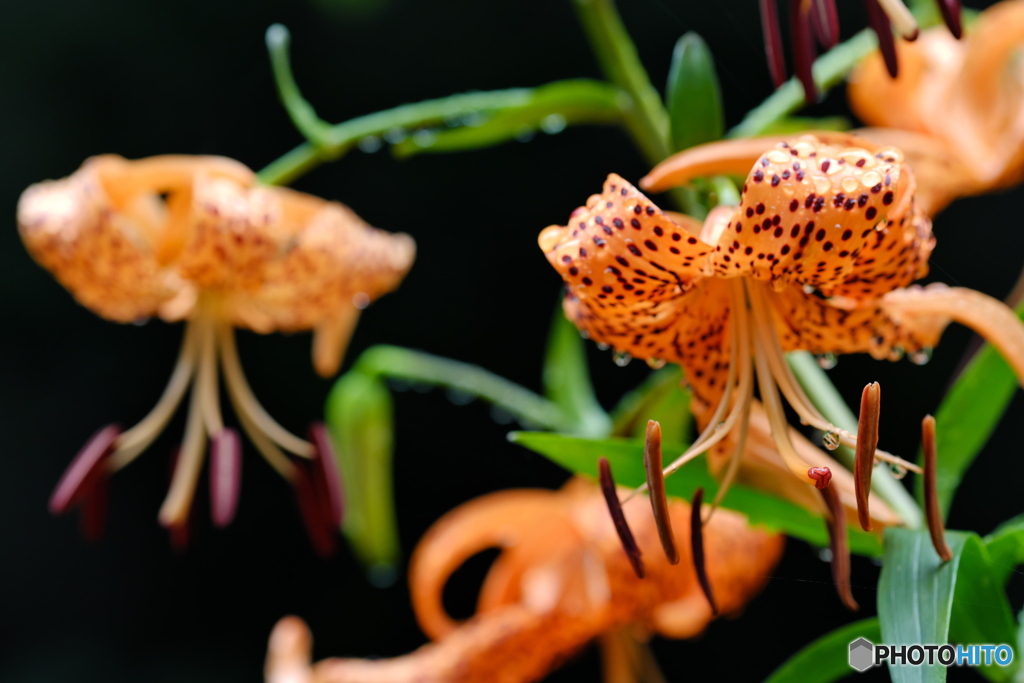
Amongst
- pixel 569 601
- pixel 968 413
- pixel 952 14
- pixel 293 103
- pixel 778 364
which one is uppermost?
pixel 293 103

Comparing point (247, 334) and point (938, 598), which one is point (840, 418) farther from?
point (247, 334)

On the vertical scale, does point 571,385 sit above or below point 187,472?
below

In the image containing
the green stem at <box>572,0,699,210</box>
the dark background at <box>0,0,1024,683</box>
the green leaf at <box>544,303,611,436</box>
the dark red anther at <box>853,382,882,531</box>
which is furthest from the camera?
the dark background at <box>0,0,1024,683</box>

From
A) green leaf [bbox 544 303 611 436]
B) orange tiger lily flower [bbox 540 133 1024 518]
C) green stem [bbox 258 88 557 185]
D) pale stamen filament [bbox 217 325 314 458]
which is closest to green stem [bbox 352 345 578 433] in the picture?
green leaf [bbox 544 303 611 436]

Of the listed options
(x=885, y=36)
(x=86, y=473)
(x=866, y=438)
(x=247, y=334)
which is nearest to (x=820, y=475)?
(x=866, y=438)

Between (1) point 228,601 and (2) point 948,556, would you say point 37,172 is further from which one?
(2) point 948,556

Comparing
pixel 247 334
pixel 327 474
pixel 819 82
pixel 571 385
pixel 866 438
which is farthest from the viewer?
pixel 247 334
